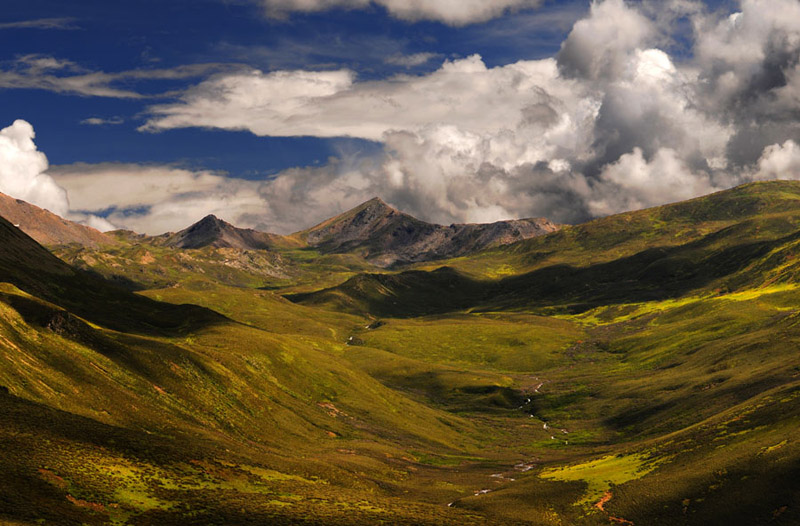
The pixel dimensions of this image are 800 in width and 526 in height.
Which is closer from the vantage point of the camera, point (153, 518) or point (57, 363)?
point (153, 518)

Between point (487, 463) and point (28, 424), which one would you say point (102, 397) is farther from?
point (487, 463)

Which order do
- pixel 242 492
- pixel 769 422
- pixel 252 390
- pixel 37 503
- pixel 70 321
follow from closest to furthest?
pixel 37 503 < pixel 242 492 < pixel 769 422 < pixel 70 321 < pixel 252 390

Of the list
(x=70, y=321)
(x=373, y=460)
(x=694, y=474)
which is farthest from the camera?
(x=373, y=460)

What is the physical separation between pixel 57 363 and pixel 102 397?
43.9 feet

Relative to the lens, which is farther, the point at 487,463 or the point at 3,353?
the point at 487,463

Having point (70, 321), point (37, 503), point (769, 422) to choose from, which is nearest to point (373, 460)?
point (70, 321)

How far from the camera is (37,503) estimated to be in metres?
58.4

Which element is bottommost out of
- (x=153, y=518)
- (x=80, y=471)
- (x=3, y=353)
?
(x=153, y=518)

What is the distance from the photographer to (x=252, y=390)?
170m

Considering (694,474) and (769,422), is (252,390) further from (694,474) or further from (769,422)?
(769,422)

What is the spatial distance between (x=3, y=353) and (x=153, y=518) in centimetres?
5476

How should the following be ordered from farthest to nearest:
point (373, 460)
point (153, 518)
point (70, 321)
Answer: point (373, 460)
point (70, 321)
point (153, 518)

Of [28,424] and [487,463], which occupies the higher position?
[28,424]

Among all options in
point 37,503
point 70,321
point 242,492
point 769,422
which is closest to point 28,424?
point 37,503
